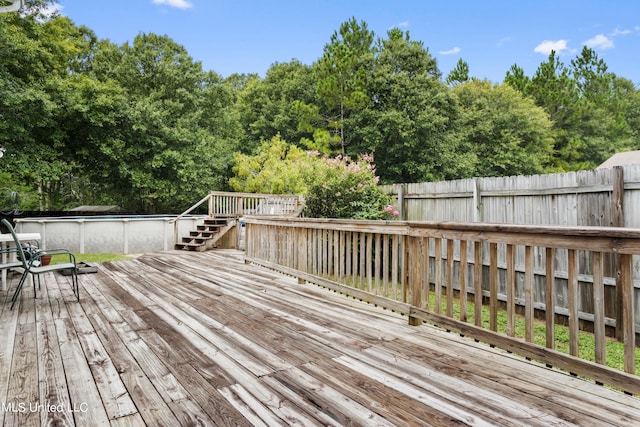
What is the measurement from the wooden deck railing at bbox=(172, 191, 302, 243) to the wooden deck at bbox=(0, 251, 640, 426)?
290 inches

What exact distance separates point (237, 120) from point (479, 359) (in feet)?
65.3

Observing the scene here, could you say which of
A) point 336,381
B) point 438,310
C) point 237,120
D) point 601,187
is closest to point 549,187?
point 601,187

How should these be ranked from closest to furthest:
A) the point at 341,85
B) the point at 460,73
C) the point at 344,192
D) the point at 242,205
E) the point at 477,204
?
the point at 477,204 → the point at 344,192 → the point at 242,205 → the point at 341,85 → the point at 460,73

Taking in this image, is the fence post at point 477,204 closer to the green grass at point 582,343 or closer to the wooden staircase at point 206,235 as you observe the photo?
the green grass at point 582,343

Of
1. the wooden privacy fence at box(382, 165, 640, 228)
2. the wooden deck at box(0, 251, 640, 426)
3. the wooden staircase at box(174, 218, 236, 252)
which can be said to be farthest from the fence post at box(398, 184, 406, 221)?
the wooden staircase at box(174, 218, 236, 252)

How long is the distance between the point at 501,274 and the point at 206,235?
7.99 m

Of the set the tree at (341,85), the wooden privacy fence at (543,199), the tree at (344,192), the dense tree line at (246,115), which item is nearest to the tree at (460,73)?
the dense tree line at (246,115)

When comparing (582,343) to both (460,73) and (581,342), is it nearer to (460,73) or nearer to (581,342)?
(581,342)

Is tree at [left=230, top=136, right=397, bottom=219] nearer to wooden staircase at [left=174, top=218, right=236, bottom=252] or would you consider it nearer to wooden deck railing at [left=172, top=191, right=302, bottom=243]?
wooden deck railing at [left=172, top=191, right=302, bottom=243]

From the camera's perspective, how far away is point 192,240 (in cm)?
1020

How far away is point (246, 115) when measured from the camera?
2061cm

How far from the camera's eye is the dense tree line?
42.4 feet

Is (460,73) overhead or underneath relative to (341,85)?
overhead

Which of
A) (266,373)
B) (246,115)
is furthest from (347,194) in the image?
(246,115)
